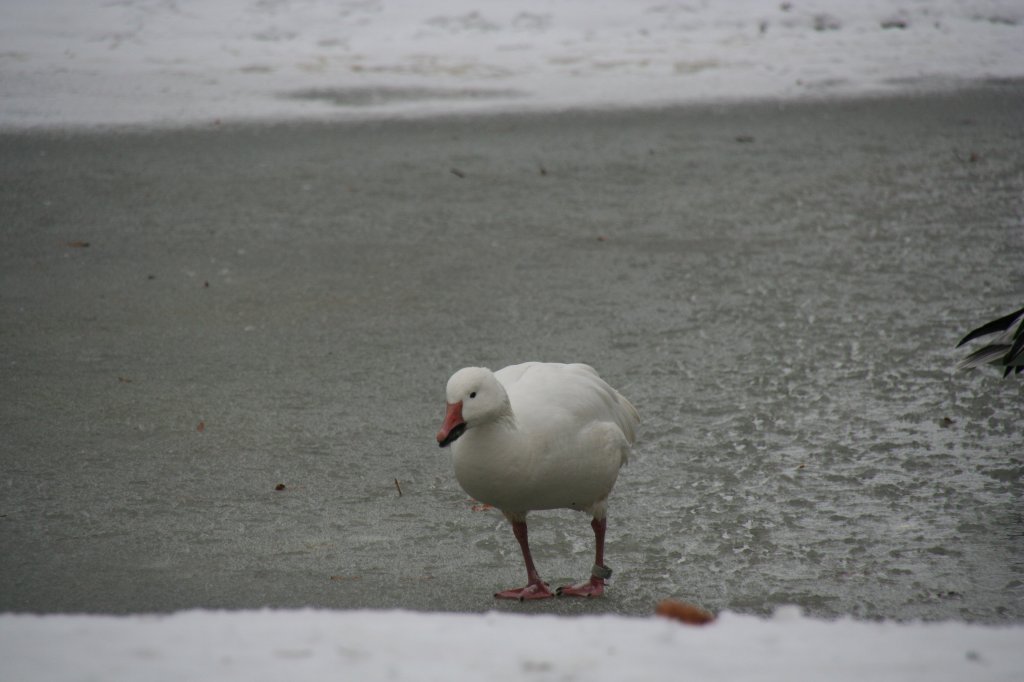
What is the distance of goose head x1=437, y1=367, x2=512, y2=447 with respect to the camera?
12.1ft

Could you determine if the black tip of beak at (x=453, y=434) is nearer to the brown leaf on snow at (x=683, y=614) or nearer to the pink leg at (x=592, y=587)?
the pink leg at (x=592, y=587)

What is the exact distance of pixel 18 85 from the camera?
11.7 metres

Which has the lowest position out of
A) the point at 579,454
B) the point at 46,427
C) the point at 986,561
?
the point at 46,427

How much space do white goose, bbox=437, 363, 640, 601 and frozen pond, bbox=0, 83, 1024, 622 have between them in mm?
243

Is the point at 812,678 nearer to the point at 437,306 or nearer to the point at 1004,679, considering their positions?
the point at 1004,679

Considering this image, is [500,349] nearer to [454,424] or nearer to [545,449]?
[545,449]

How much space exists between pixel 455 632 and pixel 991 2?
14.4 metres

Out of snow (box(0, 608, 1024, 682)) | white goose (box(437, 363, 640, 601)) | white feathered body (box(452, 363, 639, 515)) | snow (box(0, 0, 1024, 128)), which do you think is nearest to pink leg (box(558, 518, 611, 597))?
white goose (box(437, 363, 640, 601))

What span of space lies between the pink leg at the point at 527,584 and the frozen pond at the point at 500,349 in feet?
0.26

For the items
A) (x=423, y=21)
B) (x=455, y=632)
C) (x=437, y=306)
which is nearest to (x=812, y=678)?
(x=455, y=632)

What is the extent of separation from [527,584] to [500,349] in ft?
7.70

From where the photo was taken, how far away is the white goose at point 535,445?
3740 mm

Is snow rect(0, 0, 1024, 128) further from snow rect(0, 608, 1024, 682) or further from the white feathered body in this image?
snow rect(0, 608, 1024, 682)

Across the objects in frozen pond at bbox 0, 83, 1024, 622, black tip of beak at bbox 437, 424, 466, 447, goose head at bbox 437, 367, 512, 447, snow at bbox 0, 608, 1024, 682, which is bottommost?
frozen pond at bbox 0, 83, 1024, 622
